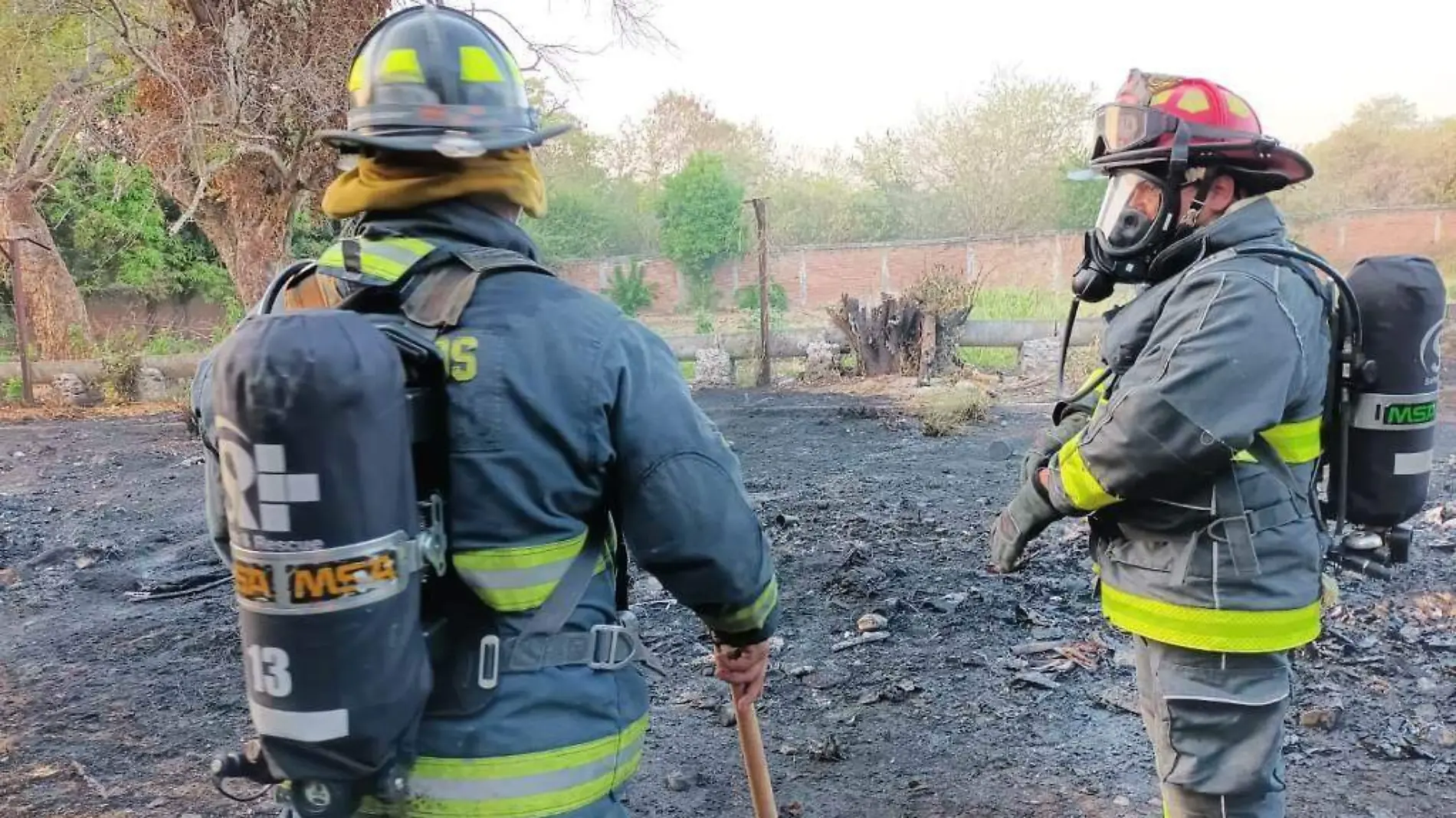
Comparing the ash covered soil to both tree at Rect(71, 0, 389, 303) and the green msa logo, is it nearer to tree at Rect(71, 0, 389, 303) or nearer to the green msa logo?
the green msa logo

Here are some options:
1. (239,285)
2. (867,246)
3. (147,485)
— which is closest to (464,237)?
(147,485)

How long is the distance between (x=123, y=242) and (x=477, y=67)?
24.6 metres

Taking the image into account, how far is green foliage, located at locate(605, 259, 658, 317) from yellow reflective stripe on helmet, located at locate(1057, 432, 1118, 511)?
929 inches

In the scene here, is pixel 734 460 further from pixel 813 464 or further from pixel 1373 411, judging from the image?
pixel 813 464

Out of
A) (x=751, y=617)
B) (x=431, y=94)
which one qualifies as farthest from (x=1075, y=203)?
(x=431, y=94)

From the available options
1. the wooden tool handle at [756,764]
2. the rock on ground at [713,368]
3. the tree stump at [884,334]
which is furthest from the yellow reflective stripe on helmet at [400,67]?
the rock on ground at [713,368]

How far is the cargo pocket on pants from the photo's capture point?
221cm

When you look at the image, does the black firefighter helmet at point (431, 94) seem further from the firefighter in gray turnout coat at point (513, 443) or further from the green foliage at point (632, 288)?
the green foliage at point (632, 288)

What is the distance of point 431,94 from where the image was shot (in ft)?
5.45

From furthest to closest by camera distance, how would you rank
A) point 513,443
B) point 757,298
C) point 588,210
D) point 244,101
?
point 588,210 → point 757,298 → point 244,101 → point 513,443

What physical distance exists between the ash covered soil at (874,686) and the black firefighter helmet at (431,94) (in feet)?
8.44

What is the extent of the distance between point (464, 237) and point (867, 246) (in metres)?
23.4

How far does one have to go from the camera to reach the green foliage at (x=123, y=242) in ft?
70.3

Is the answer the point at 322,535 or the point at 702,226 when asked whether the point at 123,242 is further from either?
the point at 322,535
